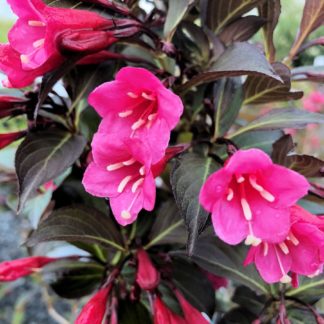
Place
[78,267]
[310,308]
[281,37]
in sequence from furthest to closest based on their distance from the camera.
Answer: [281,37], [78,267], [310,308]

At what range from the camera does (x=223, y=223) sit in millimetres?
569

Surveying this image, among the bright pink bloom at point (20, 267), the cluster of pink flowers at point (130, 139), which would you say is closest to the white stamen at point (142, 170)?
the cluster of pink flowers at point (130, 139)

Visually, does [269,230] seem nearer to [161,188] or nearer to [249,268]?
[249,268]

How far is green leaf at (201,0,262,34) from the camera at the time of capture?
764mm


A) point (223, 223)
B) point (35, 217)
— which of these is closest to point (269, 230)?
point (223, 223)

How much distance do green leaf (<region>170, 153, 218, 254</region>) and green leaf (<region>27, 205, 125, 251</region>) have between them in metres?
0.18

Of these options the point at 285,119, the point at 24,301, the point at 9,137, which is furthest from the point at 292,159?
the point at 24,301

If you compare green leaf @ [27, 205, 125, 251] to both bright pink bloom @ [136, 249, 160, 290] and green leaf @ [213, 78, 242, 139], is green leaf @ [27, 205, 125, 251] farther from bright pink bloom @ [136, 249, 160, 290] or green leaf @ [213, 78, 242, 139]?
green leaf @ [213, 78, 242, 139]

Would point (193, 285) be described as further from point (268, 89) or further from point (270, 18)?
point (270, 18)

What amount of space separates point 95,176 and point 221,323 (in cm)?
44

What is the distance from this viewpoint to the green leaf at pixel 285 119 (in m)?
0.69

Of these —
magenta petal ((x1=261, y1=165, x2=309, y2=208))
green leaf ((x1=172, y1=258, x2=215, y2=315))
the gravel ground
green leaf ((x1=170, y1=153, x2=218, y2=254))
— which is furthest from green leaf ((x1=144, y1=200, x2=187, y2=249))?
the gravel ground

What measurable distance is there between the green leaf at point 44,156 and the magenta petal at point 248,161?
254 mm

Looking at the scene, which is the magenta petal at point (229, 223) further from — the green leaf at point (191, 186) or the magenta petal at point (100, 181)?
the magenta petal at point (100, 181)
